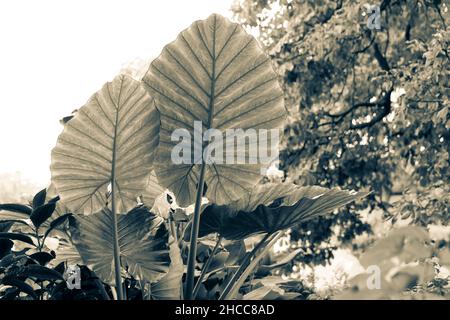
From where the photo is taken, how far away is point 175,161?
2045 mm

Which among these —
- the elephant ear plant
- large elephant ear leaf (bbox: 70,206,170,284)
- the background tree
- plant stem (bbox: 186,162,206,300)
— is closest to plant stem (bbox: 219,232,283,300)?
the elephant ear plant

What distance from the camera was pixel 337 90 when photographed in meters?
9.33

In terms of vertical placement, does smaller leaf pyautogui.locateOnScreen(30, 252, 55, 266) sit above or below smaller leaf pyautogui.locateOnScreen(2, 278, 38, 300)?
above

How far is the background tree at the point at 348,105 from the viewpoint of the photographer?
23.3 ft

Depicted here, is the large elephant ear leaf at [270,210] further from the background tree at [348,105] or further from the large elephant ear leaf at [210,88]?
the background tree at [348,105]

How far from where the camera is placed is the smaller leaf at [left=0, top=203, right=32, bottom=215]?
82.7 inches

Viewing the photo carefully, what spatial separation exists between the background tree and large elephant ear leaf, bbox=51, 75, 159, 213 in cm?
501

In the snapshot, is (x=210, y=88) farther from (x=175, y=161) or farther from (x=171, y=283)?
(x=171, y=283)

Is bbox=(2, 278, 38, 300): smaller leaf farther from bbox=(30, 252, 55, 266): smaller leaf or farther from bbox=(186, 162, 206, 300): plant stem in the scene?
bbox=(186, 162, 206, 300): plant stem

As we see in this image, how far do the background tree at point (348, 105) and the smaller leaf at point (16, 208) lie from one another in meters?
5.03

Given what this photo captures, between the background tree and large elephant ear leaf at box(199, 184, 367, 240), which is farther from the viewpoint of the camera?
the background tree

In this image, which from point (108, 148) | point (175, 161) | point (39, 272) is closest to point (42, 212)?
point (39, 272)

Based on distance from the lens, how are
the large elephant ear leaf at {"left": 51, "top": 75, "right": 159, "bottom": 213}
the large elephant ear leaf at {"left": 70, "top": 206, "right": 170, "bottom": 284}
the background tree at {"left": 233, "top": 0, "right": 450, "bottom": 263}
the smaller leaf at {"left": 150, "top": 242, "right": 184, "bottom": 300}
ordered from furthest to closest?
the background tree at {"left": 233, "top": 0, "right": 450, "bottom": 263} < the smaller leaf at {"left": 150, "top": 242, "right": 184, "bottom": 300} < the large elephant ear leaf at {"left": 70, "top": 206, "right": 170, "bottom": 284} < the large elephant ear leaf at {"left": 51, "top": 75, "right": 159, "bottom": 213}

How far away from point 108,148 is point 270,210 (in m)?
0.55
